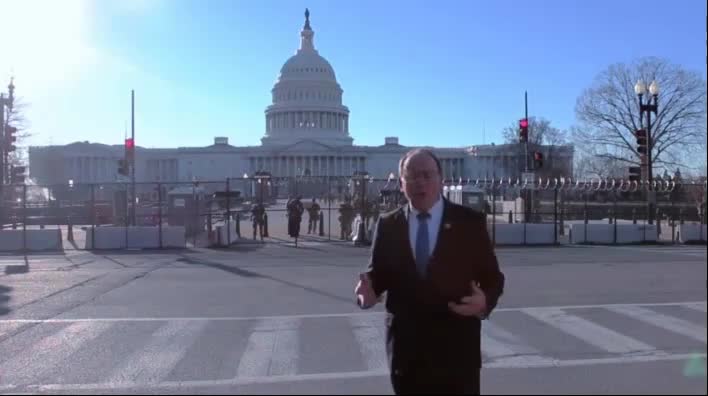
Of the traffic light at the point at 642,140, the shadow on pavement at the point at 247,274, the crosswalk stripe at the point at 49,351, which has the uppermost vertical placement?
the traffic light at the point at 642,140

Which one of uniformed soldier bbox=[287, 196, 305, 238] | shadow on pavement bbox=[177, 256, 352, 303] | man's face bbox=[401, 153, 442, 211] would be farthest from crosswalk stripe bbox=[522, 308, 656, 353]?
uniformed soldier bbox=[287, 196, 305, 238]

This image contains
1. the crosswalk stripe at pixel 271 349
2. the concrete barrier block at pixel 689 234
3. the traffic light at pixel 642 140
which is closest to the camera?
the crosswalk stripe at pixel 271 349

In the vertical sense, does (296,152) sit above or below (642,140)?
above

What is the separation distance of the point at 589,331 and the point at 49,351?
627cm

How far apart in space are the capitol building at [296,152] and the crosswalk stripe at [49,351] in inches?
3725

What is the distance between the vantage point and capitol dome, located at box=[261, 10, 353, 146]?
126938 millimetres

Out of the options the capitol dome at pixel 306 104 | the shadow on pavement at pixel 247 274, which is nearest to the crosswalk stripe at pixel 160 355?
the shadow on pavement at pixel 247 274

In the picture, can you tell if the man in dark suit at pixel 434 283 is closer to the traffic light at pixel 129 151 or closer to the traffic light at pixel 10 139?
the traffic light at pixel 10 139

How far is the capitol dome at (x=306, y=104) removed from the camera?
416ft

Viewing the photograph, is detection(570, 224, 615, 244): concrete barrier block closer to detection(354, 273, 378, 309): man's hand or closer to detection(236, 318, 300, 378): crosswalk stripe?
detection(236, 318, 300, 378): crosswalk stripe

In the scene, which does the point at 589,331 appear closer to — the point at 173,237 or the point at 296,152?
the point at 173,237

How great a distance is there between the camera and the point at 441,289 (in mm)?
3355

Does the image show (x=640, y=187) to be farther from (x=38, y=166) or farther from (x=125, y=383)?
(x=38, y=166)

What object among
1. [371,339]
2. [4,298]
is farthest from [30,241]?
[371,339]
